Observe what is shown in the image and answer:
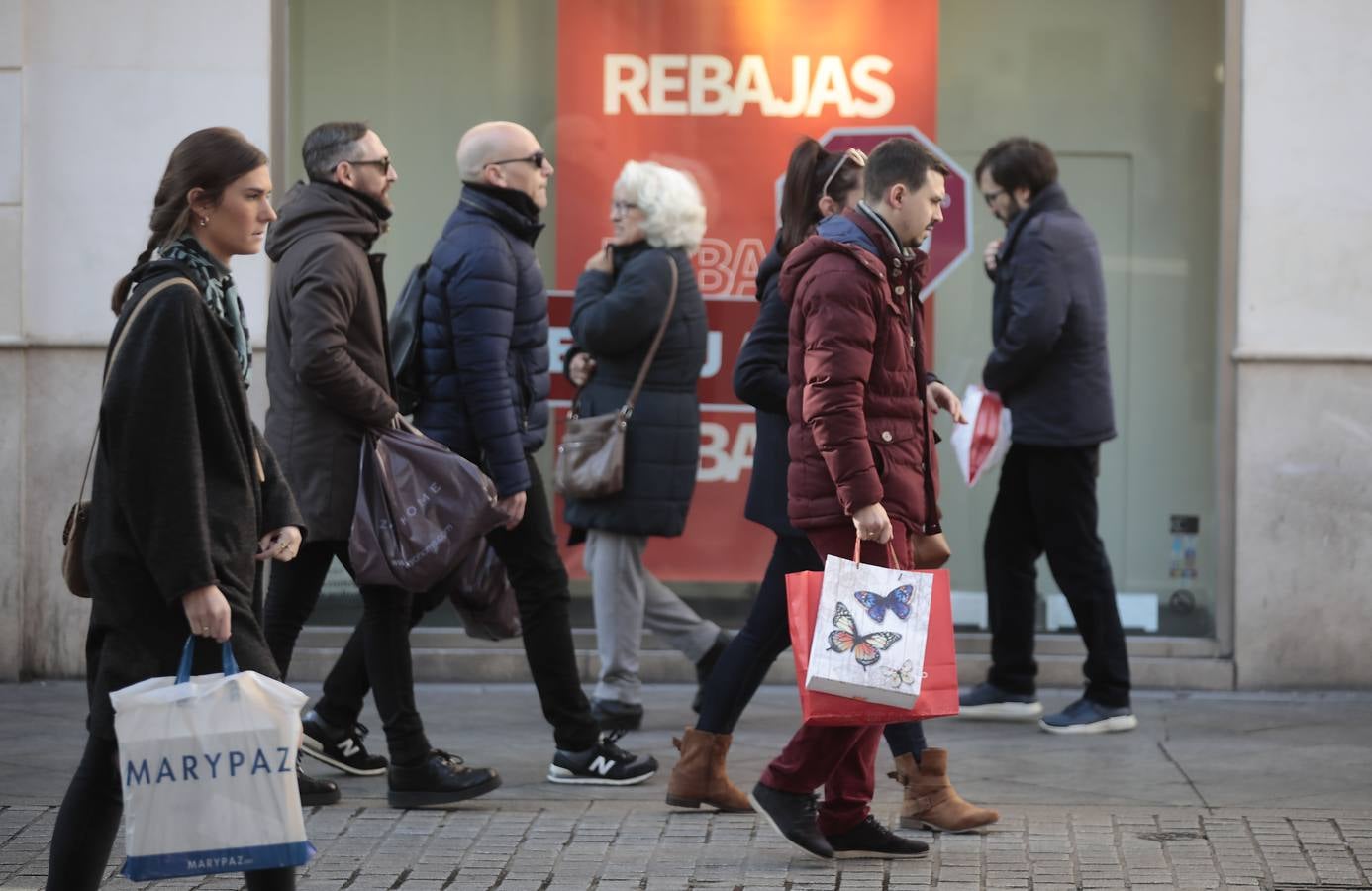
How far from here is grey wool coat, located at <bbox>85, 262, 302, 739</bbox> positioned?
372 centimetres

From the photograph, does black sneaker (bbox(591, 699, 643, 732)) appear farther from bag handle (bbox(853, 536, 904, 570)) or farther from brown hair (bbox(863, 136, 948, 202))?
brown hair (bbox(863, 136, 948, 202))

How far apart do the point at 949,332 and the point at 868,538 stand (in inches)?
141

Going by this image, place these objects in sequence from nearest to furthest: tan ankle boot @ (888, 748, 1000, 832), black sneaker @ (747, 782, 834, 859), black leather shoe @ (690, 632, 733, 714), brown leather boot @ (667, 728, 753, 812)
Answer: black sneaker @ (747, 782, 834, 859)
tan ankle boot @ (888, 748, 1000, 832)
brown leather boot @ (667, 728, 753, 812)
black leather shoe @ (690, 632, 733, 714)

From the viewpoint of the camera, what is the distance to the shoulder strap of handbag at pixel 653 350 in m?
6.83

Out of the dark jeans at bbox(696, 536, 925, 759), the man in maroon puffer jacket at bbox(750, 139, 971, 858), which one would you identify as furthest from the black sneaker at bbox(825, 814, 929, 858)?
the dark jeans at bbox(696, 536, 925, 759)

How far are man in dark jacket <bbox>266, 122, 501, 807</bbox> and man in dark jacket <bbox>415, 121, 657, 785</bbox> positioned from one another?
0.22m

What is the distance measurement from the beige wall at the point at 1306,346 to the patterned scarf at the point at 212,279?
485cm

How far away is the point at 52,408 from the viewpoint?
7.81m

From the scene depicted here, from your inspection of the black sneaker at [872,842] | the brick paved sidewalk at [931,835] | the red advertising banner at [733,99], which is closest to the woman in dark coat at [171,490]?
the brick paved sidewalk at [931,835]

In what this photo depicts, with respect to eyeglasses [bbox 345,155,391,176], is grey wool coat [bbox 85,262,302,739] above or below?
below

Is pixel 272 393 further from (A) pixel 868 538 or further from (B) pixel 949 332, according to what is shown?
(B) pixel 949 332

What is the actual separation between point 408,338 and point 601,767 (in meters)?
1.44

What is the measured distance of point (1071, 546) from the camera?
6992 millimetres

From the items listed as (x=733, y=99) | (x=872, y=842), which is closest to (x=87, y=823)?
(x=872, y=842)
